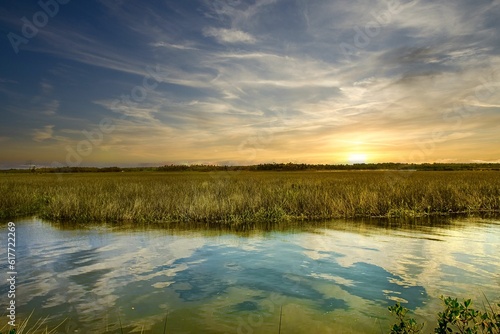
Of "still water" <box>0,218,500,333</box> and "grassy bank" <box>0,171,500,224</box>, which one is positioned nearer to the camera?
"still water" <box>0,218,500,333</box>

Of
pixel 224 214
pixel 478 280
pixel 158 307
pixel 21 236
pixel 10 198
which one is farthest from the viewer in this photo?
pixel 10 198

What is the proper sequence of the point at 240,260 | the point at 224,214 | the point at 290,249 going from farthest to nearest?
the point at 224,214 → the point at 290,249 → the point at 240,260

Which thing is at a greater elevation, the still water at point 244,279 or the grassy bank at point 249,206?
the grassy bank at point 249,206

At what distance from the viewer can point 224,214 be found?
19.2 metres

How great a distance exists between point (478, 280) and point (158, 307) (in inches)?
304

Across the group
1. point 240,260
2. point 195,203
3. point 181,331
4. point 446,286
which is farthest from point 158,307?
point 195,203

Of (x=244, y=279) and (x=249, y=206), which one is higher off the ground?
(x=249, y=206)

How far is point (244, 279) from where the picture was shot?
29.8 feet

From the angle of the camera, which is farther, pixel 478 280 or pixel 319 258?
pixel 319 258

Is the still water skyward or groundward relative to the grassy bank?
groundward

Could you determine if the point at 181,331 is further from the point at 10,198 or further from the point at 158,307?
the point at 10,198

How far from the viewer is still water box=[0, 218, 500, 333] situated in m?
6.65

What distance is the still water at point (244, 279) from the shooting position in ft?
21.8

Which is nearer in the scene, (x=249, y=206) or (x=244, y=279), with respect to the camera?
(x=244, y=279)
